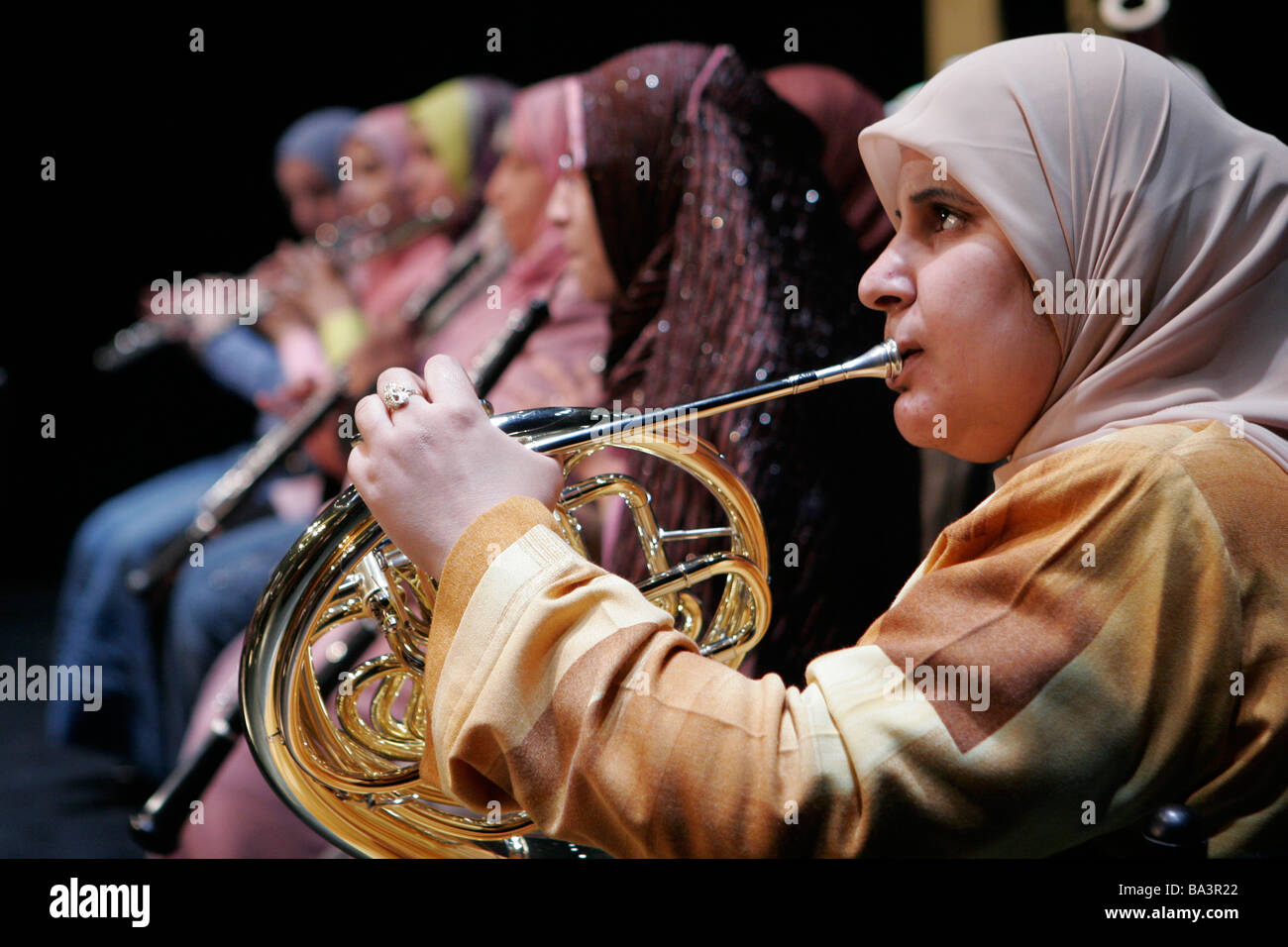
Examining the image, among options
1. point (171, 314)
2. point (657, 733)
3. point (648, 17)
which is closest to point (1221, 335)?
point (657, 733)

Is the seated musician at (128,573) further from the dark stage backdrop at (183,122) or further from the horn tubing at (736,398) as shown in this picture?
the horn tubing at (736,398)

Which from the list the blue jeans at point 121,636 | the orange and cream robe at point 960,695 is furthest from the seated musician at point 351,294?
the orange and cream robe at point 960,695

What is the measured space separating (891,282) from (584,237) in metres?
0.73

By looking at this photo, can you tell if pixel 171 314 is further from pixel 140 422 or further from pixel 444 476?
pixel 444 476

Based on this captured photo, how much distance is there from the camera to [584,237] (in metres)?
1.58

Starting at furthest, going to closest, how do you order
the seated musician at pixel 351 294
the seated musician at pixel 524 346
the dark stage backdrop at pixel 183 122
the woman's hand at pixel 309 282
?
the woman's hand at pixel 309 282 < the seated musician at pixel 351 294 < the seated musician at pixel 524 346 < the dark stage backdrop at pixel 183 122

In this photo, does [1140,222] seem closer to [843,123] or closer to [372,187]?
[843,123]

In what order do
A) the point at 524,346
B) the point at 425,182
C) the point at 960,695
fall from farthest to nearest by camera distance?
1. the point at 425,182
2. the point at 524,346
3. the point at 960,695

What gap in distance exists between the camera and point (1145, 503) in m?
0.75

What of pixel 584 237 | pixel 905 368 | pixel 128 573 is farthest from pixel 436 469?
pixel 128 573

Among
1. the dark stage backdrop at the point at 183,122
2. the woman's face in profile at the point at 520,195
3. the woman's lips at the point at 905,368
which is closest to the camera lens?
the woman's lips at the point at 905,368

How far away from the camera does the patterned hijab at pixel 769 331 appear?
137 cm

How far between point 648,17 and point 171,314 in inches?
69.4

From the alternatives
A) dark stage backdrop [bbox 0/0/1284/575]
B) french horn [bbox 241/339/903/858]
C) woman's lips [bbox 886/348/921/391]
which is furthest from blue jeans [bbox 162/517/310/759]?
woman's lips [bbox 886/348/921/391]
